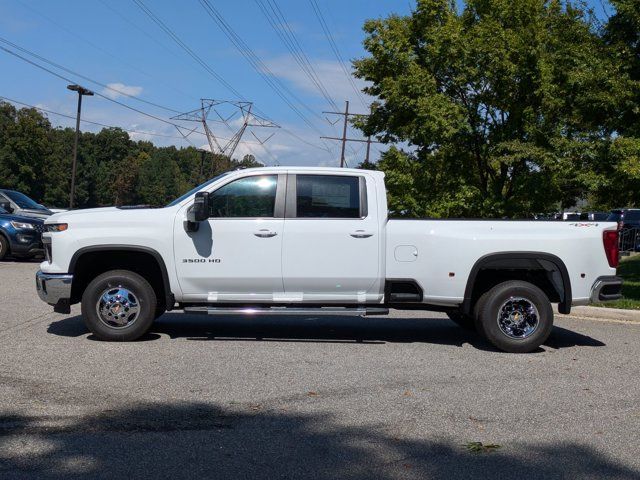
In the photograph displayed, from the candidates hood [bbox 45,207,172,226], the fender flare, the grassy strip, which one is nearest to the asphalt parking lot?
the fender flare

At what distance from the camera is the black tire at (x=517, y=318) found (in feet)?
26.4

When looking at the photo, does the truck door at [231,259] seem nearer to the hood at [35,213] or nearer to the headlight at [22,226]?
the headlight at [22,226]

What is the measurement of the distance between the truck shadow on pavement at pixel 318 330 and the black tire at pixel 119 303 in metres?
0.38

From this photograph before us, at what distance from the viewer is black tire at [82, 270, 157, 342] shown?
26.4ft

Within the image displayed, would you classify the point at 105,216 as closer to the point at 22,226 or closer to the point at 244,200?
the point at 244,200

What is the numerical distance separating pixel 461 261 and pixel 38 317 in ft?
18.7

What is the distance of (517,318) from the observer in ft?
26.7

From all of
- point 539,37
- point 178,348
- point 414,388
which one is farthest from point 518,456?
point 539,37

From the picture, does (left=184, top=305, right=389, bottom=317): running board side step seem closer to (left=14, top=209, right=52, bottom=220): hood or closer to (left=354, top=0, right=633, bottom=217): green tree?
(left=354, top=0, right=633, bottom=217): green tree

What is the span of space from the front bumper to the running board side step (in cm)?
131

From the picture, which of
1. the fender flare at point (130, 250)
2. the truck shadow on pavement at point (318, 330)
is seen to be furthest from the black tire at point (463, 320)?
the fender flare at point (130, 250)

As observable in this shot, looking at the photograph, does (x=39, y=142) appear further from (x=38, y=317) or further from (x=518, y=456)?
(x=518, y=456)

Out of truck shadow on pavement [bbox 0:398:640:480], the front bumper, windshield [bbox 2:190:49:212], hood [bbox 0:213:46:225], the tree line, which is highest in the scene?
the tree line

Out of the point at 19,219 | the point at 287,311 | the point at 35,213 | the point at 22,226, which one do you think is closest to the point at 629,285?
the point at 287,311
